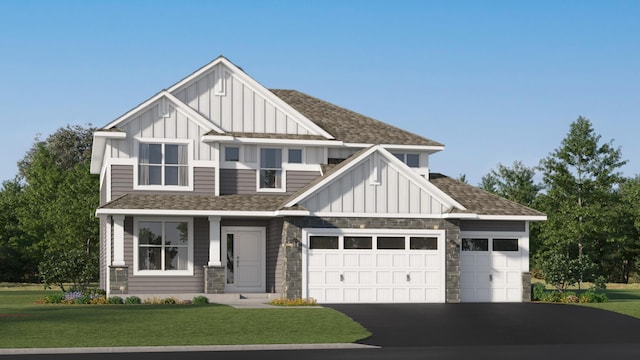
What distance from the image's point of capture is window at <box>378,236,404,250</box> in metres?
35.2

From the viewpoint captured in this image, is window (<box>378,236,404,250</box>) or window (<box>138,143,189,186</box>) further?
window (<box>138,143,189,186</box>)

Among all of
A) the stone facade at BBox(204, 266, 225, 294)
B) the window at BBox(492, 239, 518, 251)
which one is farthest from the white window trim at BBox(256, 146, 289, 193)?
the window at BBox(492, 239, 518, 251)

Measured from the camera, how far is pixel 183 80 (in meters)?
38.0

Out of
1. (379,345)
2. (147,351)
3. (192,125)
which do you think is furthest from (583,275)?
(147,351)

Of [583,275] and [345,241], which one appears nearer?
[345,241]

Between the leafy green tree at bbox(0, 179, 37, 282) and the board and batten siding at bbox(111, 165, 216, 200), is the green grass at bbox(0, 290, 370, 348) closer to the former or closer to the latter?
the board and batten siding at bbox(111, 165, 216, 200)

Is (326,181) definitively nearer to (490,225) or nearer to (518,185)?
(490,225)

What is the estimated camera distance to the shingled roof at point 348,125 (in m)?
40.1

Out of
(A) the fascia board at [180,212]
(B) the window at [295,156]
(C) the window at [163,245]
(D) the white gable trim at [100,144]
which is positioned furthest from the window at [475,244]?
(D) the white gable trim at [100,144]

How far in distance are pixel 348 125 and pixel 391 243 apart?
26.0 ft

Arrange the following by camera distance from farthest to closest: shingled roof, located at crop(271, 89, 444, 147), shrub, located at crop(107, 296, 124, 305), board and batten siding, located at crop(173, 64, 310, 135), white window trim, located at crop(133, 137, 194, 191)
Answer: shingled roof, located at crop(271, 89, 444, 147) → board and batten siding, located at crop(173, 64, 310, 135) → white window trim, located at crop(133, 137, 194, 191) → shrub, located at crop(107, 296, 124, 305)

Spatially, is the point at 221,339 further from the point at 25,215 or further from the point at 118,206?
the point at 25,215

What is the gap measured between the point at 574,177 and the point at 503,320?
3564cm

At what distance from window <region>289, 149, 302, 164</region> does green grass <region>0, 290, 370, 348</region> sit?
9.65 metres
